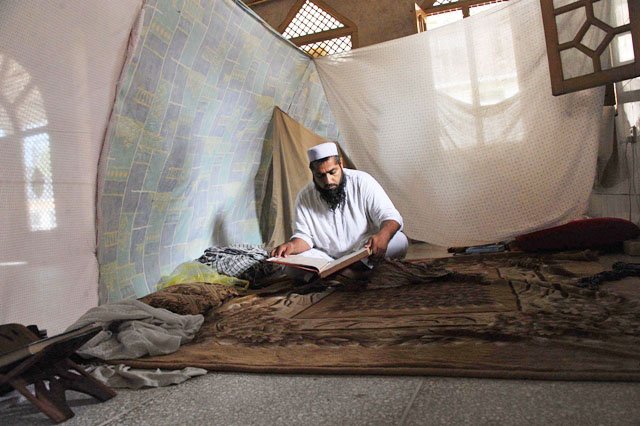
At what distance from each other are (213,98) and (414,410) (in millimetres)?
2818

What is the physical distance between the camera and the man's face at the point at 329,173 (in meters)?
3.31

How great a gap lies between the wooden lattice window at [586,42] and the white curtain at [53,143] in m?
2.58

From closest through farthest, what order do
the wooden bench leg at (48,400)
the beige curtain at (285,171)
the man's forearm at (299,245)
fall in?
the wooden bench leg at (48,400) < the man's forearm at (299,245) < the beige curtain at (285,171)

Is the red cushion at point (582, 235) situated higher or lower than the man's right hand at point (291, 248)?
lower

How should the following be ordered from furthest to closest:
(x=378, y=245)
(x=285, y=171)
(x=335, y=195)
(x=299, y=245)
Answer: (x=285, y=171) < (x=335, y=195) < (x=299, y=245) < (x=378, y=245)

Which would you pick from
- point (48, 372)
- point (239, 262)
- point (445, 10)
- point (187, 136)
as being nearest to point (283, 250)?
A: point (239, 262)

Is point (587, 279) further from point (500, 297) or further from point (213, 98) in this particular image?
point (213, 98)

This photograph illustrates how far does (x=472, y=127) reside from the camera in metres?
4.00

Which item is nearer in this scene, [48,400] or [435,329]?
[48,400]

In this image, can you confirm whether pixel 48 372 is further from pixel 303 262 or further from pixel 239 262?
pixel 239 262

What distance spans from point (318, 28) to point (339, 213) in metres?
3.69

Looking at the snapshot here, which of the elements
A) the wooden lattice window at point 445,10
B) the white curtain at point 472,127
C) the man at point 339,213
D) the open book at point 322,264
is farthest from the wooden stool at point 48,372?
the wooden lattice window at point 445,10

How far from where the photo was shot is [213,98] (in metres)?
3.62

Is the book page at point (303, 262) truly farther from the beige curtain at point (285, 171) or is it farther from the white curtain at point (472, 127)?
the beige curtain at point (285, 171)
